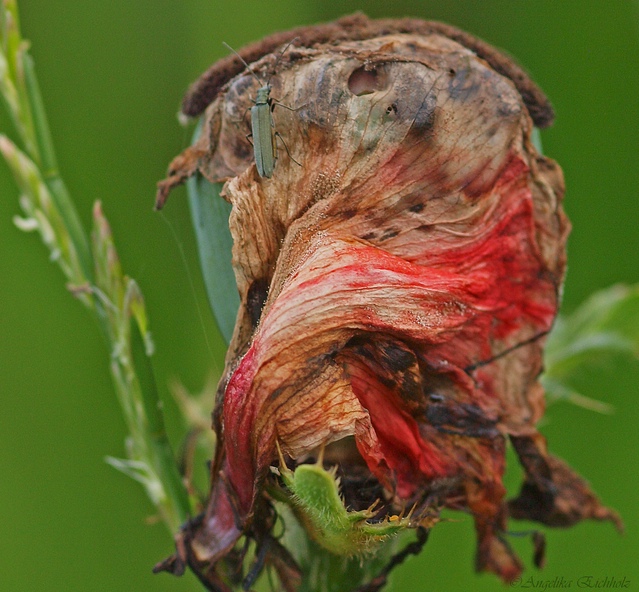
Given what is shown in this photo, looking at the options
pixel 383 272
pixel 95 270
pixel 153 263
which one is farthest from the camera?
pixel 153 263

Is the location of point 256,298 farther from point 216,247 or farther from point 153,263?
point 153,263

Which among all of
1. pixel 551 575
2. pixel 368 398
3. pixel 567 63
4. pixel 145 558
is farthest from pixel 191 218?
pixel 567 63

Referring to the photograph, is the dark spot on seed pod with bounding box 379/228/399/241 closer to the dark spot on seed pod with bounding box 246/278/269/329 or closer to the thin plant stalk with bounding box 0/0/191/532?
the dark spot on seed pod with bounding box 246/278/269/329

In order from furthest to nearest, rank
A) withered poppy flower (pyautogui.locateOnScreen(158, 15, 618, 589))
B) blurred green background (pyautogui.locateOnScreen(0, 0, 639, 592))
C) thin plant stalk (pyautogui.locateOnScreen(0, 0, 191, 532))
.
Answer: blurred green background (pyautogui.locateOnScreen(0, 0, 639, 592)) → thin plant stalk (pyautogui.locateOnScreen(0, 0, 191, 532)) → withered poppy flower (pyautogui.locateOnScreen(158, 15, 618, 589))

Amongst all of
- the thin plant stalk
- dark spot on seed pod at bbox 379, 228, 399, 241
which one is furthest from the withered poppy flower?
the thin plant stalk

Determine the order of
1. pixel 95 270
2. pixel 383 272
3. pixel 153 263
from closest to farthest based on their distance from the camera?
pixel 383 272, pixel 95 270, pixel 153 263

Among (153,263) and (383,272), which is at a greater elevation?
(383,272)

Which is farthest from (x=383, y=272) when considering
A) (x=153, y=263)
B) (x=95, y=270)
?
(x=153, y=263)
